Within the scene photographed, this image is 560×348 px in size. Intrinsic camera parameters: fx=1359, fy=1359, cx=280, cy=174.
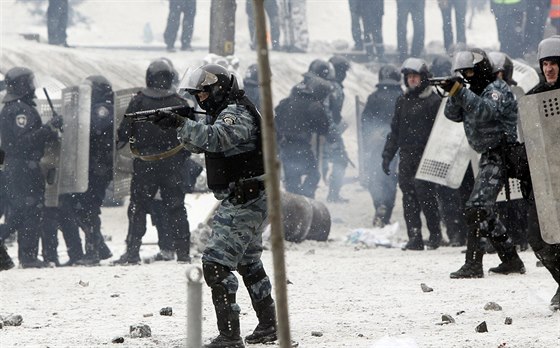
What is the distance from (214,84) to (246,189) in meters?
0.58

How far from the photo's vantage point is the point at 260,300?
6.94 metres

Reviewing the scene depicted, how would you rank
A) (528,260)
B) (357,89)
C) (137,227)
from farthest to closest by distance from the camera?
(357,89) < (137,227) < (528,260)

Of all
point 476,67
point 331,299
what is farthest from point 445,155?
point 331,299

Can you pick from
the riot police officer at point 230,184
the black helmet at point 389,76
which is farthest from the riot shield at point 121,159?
the riot police officer at point 230,184

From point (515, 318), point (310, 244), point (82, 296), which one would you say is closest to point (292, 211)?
point (310, 244)

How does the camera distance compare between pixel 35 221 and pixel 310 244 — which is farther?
pixel 310 244

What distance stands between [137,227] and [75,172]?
32.2 inches

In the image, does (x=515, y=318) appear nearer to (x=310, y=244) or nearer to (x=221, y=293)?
(x=221, y=293)

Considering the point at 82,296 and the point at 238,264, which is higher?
the point at 238,264

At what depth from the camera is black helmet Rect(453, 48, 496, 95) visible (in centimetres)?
930

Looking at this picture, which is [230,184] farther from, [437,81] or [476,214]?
[476,214]

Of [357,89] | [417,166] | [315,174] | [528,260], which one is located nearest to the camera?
[528,260]

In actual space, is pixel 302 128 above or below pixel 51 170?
below

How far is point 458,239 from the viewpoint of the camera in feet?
43.3
